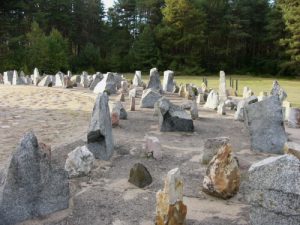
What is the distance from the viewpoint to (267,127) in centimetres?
870

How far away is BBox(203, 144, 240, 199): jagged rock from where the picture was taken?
6.06 m

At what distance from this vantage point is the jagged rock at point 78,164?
6.73 m

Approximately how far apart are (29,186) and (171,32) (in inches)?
1454

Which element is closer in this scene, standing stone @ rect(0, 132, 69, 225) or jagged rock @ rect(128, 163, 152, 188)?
standing stone @ rect(0, 132, 69, 225)

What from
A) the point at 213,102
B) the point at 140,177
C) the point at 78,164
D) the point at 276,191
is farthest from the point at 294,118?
the point at 276,191

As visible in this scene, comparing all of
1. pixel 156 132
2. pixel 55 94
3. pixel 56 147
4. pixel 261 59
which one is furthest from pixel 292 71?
pixel 56 147

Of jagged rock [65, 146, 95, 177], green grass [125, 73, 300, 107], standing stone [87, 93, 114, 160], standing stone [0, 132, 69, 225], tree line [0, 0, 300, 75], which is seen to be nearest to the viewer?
standing stone [0, 132, 69, 225]

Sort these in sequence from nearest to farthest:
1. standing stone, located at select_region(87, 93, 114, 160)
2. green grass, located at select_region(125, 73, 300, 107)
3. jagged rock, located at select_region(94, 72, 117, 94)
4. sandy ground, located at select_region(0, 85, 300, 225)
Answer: sandy ground, located at select_region(0, 85, 300, 225)
standing stone, located at select_region(87, 93, 114, 160)
jagged rock, located at select_region(94, 72, 117, 94)
green grass, located at select_region(125, 73, 300, 107)

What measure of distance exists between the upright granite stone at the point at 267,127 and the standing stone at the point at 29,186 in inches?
180

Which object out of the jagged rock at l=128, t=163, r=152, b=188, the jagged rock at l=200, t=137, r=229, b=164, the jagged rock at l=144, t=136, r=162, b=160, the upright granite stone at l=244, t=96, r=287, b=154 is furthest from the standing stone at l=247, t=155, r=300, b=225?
the upright granite stone at l=244, t=96, r=287, b=154

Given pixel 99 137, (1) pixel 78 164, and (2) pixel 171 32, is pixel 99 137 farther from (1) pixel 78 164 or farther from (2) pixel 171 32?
(2) pixel 171 32

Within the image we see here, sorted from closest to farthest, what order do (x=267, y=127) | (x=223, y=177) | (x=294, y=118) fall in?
(x=223, y=177) < (x=267, y=127) < (x=294, y=118)

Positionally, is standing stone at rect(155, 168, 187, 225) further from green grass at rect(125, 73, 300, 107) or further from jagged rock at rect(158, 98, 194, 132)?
A: green grass at rect(125, 73, 300, 107)

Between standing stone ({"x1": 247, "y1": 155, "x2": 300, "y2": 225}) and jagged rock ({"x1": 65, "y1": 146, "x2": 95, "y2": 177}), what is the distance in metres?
2.88
